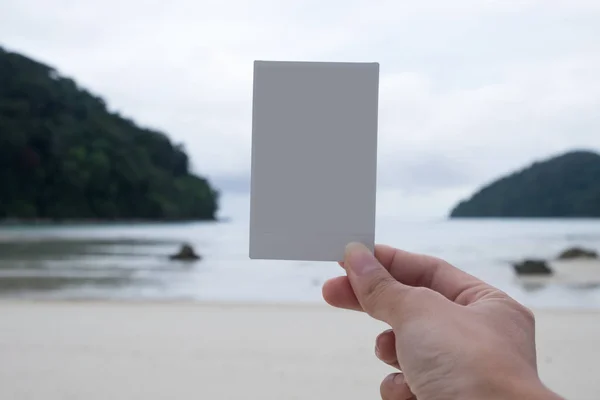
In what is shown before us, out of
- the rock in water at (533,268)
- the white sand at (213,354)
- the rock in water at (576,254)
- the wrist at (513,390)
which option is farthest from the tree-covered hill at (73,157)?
the wrist at (513,390)

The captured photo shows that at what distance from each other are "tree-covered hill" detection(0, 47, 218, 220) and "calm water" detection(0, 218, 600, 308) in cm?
44

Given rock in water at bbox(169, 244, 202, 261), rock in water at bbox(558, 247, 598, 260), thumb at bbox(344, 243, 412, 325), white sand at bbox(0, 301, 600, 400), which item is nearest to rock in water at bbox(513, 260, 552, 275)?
rock in water at bbox(558, 247, 598, 260)

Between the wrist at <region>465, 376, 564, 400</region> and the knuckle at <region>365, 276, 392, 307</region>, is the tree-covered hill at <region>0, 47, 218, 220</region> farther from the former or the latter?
the wrist at <region>465, 376, 564, 400</region>

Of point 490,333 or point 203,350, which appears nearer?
point 490,333

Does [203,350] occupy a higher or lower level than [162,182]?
lower

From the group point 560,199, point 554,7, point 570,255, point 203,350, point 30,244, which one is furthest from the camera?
point 560,199

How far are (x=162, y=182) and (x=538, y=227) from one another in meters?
6.96

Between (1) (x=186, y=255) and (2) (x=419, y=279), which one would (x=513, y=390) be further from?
(1) (x=186, y=255)

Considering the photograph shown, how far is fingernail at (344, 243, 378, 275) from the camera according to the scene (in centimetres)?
98

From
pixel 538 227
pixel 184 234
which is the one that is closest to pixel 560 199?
pixel 538 227

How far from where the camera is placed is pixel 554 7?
6.45 meters

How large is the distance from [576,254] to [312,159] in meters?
7.47

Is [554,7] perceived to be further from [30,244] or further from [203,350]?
[30,244]

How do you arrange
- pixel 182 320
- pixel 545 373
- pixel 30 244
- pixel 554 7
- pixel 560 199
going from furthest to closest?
pixel 560 199
pixel 30 244
pixel 554 7
pixel 182 320
pixel 545 373
